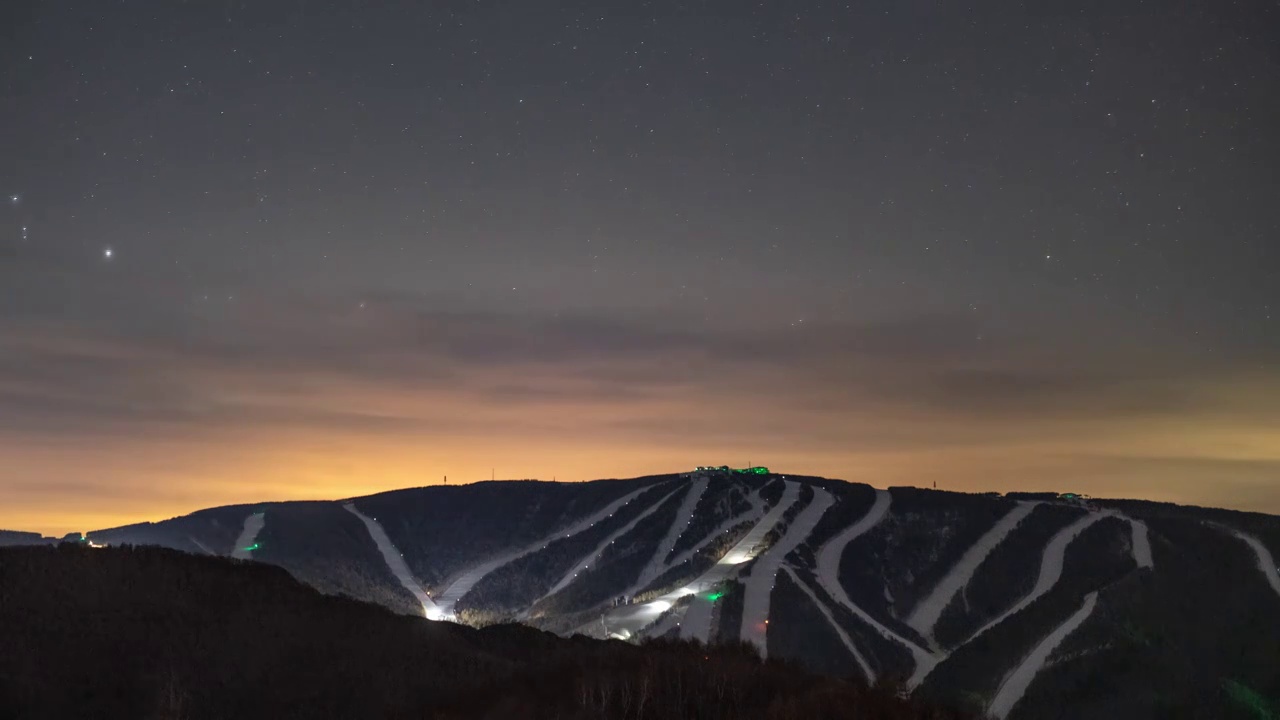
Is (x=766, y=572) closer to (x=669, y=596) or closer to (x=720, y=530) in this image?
(x=669, y=596)

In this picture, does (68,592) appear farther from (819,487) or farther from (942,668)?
(819,487)

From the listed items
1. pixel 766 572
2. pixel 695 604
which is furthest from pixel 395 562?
pixel 695 604

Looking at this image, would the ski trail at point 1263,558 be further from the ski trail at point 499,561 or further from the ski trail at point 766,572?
the ski trail at point 499,561

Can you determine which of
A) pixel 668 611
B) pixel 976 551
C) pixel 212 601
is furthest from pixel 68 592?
pixel 976 551

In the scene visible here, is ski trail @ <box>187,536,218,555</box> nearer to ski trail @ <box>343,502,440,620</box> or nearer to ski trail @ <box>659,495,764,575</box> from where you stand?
ski trail @ <box>343,502,440,620</box>

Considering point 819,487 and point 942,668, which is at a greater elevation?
point 819,487

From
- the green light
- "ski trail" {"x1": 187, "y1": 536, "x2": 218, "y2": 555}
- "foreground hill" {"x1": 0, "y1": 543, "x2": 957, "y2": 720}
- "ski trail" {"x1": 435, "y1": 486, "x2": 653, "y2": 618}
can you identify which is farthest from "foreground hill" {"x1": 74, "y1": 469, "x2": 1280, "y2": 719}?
"foreground hill" {"x1": 0, "y1": 543, "x2": 957, "y2": 720}

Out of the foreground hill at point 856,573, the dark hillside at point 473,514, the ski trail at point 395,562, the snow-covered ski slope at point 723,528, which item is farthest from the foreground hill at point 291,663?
the dark hillside at point 473,514
